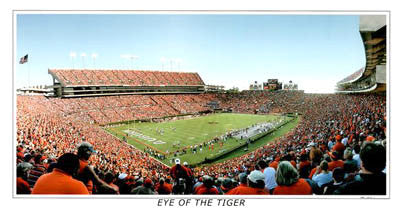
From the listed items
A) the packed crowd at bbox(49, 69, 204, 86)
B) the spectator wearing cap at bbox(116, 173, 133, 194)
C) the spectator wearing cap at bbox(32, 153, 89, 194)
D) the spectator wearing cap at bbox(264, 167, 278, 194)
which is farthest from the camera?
the packed crowd at bbox(49, 69, 204, 86)

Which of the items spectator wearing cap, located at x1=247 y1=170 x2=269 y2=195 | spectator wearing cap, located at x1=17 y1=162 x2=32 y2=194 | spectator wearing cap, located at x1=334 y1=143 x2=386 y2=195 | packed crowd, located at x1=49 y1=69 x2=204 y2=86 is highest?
packed crowd, located at x1=49 y1=69 x2=204 y2=86

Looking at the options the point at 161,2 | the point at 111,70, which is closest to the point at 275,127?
the point at 161,2

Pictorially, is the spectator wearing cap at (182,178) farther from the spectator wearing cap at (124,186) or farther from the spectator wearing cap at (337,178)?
the spectator wearing cap at (337,178)

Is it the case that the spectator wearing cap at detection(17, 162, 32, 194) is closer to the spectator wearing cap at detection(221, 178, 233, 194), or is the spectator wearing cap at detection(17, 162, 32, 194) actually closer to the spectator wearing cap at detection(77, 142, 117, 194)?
the spectator wearing cap at detection(77, 142, 117, 194)

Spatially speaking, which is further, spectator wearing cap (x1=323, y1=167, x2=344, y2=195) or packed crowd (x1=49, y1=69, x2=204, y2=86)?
packed crowd (x1=49, y1=69, x2=204, y2=86)

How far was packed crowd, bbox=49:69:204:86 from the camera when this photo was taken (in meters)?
31.2

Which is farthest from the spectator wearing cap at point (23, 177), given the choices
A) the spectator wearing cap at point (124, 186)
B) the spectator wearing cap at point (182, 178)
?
the spectator wearing cap at point (182, 178)

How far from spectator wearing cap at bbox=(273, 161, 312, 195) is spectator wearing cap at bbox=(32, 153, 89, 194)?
82.3 inches

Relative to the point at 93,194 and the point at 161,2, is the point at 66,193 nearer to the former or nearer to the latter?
→ the point at 93,194

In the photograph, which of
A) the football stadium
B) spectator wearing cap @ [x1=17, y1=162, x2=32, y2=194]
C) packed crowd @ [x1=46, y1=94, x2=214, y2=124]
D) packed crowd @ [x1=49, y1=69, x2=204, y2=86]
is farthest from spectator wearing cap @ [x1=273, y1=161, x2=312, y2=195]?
packed crowd @ [x1=49, y1=69, x2=204, y2=86]

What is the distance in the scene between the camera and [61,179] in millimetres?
2258

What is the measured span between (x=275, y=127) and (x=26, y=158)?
20214 mm

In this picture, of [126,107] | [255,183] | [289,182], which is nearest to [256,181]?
[255,183]

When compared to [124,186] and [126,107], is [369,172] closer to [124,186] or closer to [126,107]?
[124,186]
